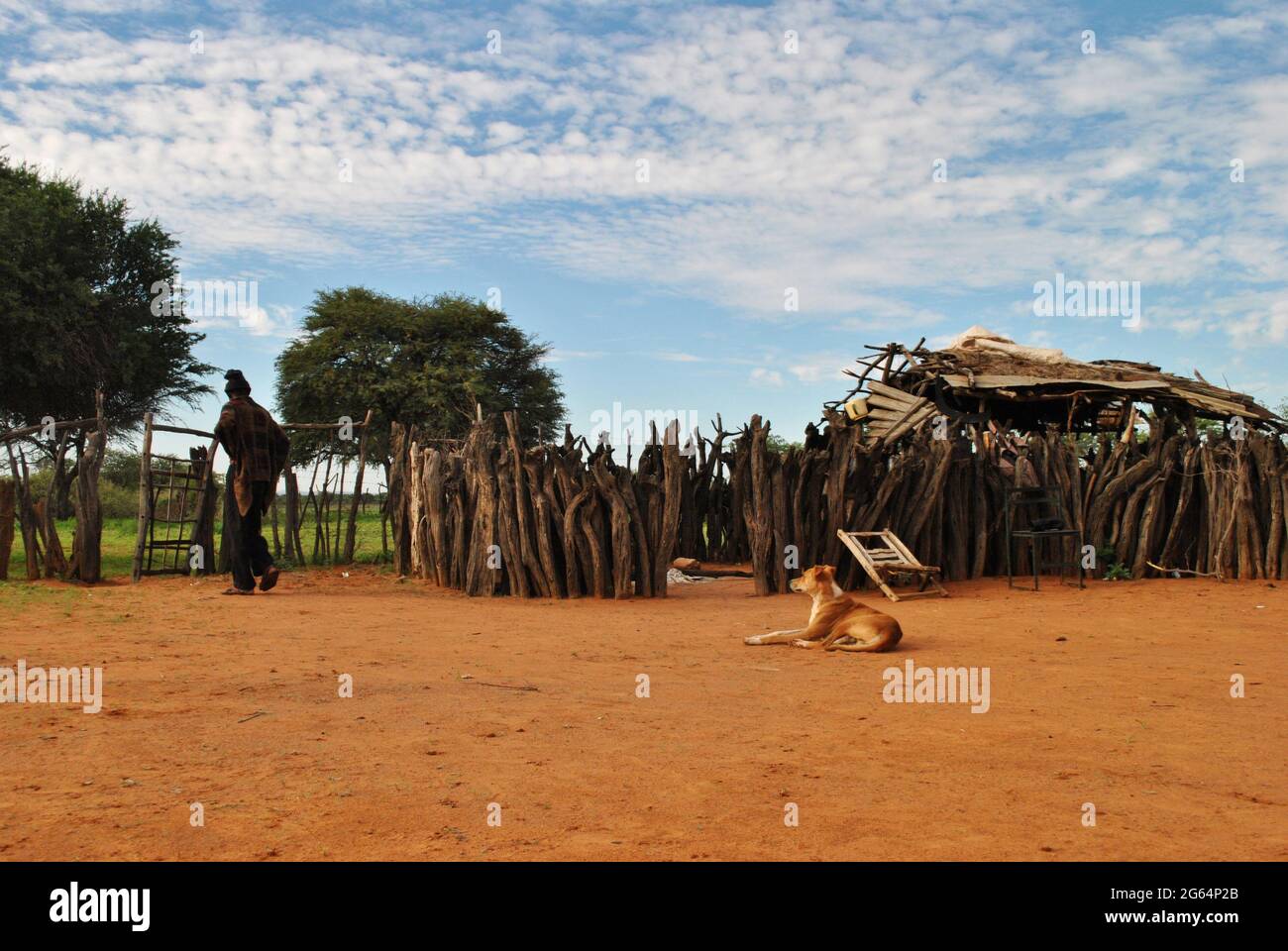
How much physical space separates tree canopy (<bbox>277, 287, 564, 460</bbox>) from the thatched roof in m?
13.3

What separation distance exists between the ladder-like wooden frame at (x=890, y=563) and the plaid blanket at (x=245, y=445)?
260 inches

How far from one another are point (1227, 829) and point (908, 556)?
26.9 ft

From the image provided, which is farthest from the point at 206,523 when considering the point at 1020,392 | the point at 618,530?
the point at 1020,392

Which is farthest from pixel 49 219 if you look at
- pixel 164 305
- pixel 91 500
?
pixel 91 500

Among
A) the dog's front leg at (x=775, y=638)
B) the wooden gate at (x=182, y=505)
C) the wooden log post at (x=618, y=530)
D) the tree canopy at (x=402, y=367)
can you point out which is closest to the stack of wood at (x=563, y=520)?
the wooden log post at (x=618, y=530)

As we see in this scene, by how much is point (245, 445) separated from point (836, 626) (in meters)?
6.83

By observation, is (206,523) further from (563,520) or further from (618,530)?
(618,530)

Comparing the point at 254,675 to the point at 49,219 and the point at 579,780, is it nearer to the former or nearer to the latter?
the point at 579,780

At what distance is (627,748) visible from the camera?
452 centimetres

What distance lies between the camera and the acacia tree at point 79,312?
1969cm

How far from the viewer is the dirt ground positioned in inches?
131

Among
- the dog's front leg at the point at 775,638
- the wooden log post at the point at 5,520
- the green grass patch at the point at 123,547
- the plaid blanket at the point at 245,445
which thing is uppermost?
the plaid blanket at the point at 245,445

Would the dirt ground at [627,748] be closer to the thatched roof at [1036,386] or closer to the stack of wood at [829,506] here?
the stack of wood at [829,506]

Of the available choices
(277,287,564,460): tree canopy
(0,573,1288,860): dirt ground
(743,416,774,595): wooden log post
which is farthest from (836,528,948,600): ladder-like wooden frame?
(277,287,564,460): tree canopy
